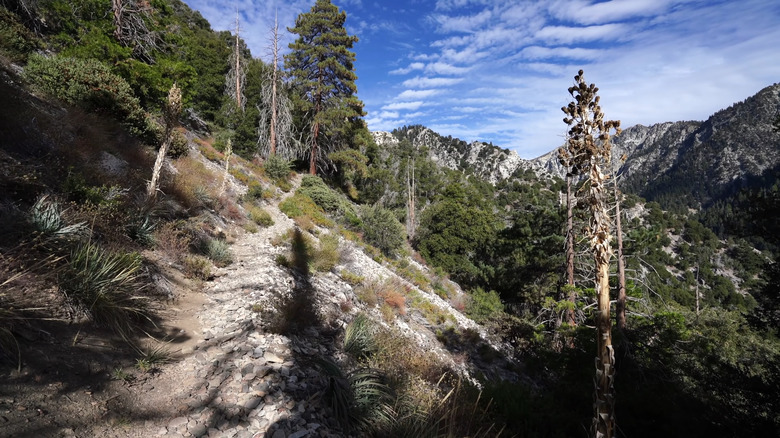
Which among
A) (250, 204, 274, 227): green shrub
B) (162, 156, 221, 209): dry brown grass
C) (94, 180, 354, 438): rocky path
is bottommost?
(94, 180, 354, 438): rocky path

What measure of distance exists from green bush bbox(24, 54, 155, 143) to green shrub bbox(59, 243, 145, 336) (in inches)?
333

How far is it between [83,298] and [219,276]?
330 centimetres

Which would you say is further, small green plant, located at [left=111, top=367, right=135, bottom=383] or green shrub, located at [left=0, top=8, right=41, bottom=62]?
green shrub, located at [left=0, top=8, right=41, bottom=62]

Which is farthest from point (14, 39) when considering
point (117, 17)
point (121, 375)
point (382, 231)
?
point (382, 231)

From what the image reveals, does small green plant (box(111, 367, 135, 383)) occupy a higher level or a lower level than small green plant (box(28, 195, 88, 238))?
lower

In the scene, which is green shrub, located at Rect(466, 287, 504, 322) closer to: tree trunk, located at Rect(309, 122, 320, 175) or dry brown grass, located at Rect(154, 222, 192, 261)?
tree trunk, located at Rect(309, 122, 320, 175)

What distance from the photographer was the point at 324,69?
2275 centimetres

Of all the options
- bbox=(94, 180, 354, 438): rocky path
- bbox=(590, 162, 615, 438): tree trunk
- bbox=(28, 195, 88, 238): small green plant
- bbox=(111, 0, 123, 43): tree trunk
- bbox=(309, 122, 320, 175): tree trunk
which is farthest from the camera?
bbox=(309, 122, 320, 175): tree trunk

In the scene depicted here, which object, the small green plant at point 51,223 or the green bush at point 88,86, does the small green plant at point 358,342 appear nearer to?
the small green plant at point 51,223

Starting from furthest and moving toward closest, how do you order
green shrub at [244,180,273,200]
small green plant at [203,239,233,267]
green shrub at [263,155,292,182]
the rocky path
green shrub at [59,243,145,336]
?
green shrub at [263,155,292,182]
green shrub at [244,180,273,200]
small green plant at [203,239,233,267]
green shrub at [59,243,145,336]
the rocky path

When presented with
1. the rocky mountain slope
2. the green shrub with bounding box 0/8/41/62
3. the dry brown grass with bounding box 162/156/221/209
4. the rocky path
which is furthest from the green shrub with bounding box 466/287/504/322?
the rocky mountain slope

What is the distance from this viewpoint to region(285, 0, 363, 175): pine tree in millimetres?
22000

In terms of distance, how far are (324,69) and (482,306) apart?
1959cm

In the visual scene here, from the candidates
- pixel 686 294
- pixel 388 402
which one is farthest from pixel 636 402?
pixel 686 294
